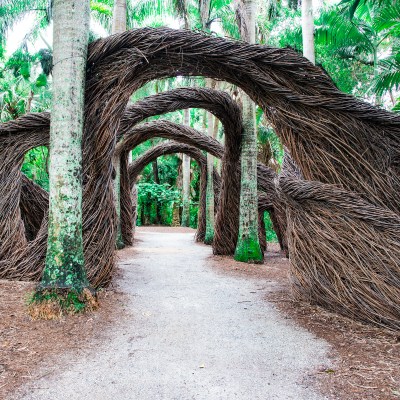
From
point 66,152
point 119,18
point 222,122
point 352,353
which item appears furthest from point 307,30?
point 352,353

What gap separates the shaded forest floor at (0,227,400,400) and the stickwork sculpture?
1.01 ft

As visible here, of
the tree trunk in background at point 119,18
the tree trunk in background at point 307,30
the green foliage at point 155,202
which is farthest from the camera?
the green foliage at point 155,202

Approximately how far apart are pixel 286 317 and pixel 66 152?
8.54ft

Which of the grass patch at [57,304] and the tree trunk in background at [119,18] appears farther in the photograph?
the tree trunk in background at [119,18]

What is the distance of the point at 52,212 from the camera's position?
11.0 feet

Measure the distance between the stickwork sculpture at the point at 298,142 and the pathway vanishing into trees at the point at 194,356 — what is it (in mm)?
696

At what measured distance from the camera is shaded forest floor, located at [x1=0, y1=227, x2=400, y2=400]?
2115mm

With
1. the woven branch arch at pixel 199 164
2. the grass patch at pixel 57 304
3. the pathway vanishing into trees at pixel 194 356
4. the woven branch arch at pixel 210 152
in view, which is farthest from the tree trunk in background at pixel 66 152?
the woven branch arch at pixel 199 164

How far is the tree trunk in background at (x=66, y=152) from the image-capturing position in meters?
3.34

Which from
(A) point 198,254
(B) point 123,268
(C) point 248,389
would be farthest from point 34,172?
(C) point 248,389

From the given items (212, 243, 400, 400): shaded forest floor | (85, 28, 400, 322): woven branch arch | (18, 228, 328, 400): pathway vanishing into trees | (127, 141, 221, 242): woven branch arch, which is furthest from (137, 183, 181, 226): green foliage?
(212, 243, 400, 400): shaded forest floor

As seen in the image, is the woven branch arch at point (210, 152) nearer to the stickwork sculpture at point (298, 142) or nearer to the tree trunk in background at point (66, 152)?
the stickwork sculpture at point (298, 142)

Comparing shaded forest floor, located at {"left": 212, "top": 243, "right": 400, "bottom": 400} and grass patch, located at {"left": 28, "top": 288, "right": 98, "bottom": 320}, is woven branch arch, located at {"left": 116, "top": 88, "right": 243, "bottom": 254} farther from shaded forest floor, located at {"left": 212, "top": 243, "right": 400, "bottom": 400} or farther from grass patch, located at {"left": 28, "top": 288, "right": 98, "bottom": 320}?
grass patch, located at {"left": 28, "top": 288, "right": 98, "bottom": 320}

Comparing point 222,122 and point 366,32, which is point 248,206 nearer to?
point 222,122
